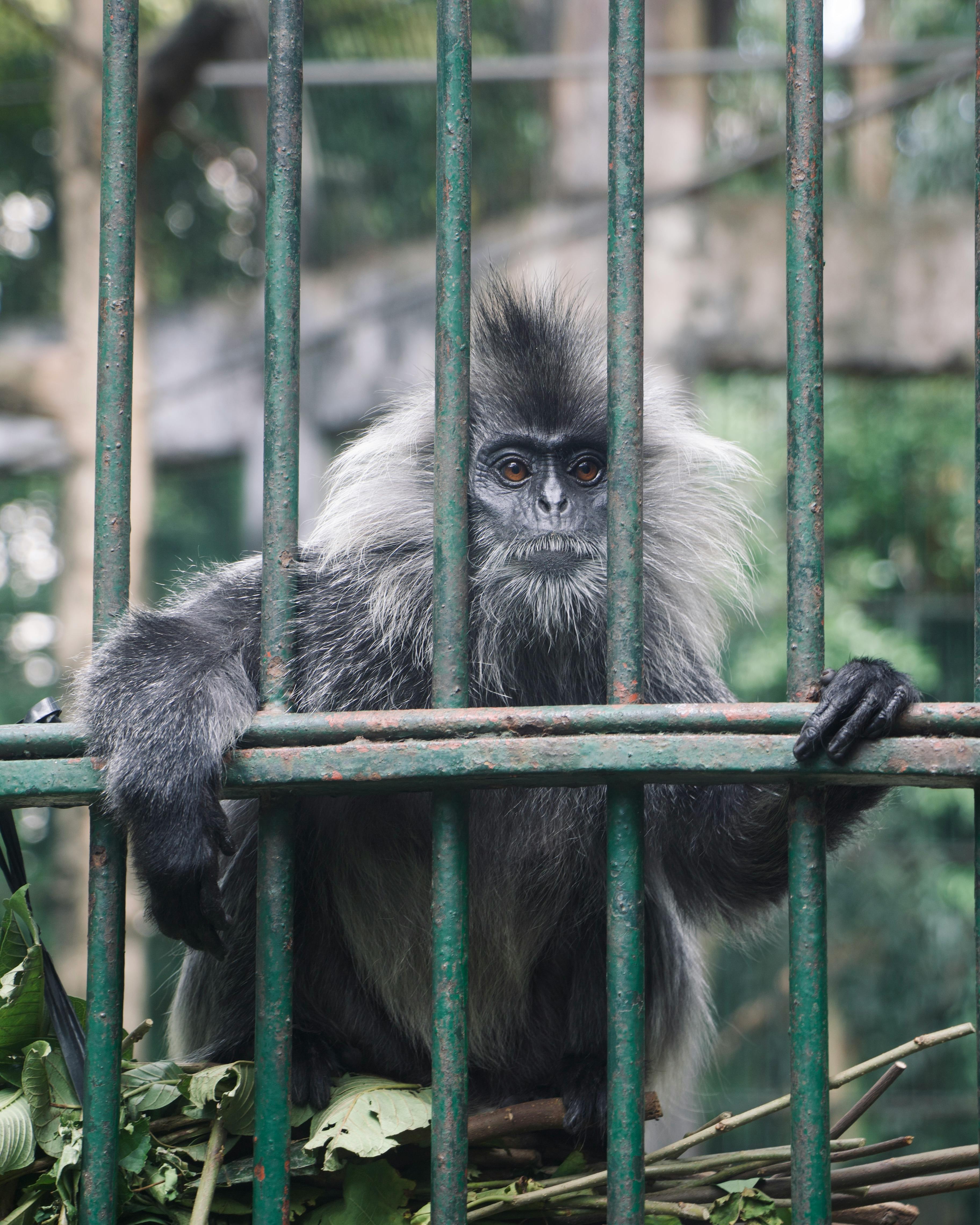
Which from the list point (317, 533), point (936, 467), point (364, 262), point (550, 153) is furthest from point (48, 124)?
point (317, 533)

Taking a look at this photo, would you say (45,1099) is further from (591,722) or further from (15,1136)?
(591,722)

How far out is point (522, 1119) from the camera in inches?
67.9

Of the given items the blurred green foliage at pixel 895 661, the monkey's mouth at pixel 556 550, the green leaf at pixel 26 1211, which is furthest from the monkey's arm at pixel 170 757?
the blurred green foliage at pixel 895 661

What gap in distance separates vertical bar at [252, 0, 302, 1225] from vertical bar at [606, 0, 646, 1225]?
0.38m

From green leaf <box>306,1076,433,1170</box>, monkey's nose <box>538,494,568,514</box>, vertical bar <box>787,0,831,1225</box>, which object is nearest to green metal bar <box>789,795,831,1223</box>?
vertical bar <box>787,0,831,1225</box>

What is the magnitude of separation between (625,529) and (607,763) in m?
0.29

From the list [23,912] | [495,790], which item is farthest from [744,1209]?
[23,912]

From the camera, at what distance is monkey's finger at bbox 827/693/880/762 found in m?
Result: 1.35

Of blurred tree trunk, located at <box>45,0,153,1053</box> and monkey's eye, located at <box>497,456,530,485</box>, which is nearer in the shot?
monkey's eye, located at <box>497,456,530,485</box>

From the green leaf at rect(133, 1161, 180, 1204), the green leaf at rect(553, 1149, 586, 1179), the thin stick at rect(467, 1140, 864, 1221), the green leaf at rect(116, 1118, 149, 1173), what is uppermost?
the green leaf at rect(116, 1118, 149, 1173)

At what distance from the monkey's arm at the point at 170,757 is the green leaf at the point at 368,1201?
365 mm

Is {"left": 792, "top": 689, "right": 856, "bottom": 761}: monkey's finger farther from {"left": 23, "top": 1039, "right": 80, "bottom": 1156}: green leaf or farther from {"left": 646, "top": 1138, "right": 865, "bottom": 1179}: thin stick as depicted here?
{"left": 23, "top": 1039, "right": 80, "bottom": 1156}: green leaf

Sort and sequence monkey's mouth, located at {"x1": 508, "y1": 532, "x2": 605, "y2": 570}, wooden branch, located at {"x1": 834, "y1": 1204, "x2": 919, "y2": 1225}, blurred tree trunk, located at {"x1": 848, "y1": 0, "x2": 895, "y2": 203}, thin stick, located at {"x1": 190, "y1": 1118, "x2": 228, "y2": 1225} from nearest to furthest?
1. thin stick, located at {"x1": 190, "y1": 1118, "x2": 228, "y2": 1225}
2. wooden branch, located at {"x1": 834, "y1": 1204, "x2": 919, "y2": 1225}
3. monkey's mouth, located at {"x1": 508, "y1": 532, "x2": 605, "y2": 570}
4. blurred tree trunk, located at {"x1": 848, "y1": 0, "x2": 895, "y2": 203}

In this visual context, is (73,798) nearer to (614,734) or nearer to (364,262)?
(614,734)
